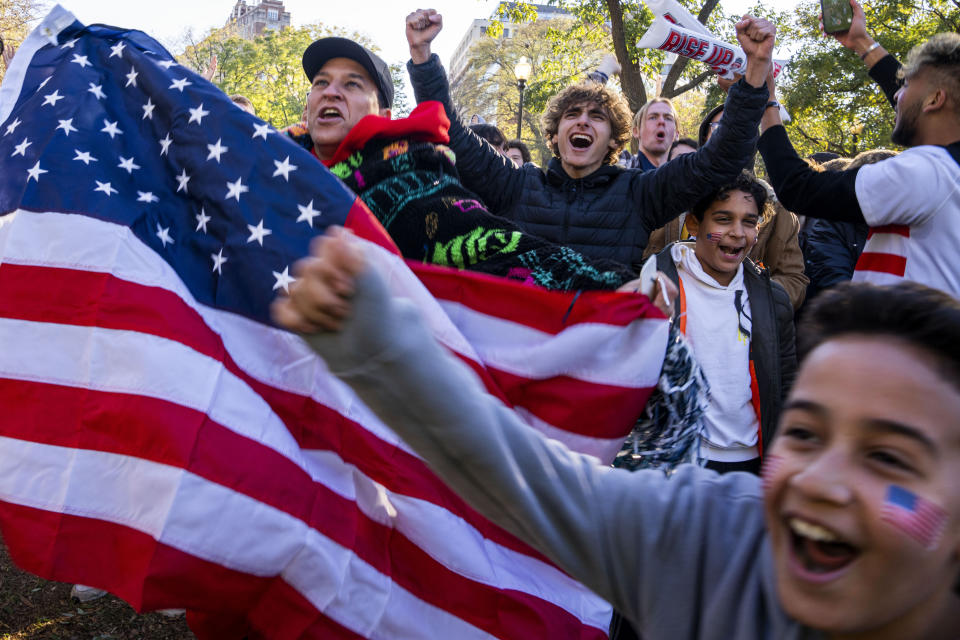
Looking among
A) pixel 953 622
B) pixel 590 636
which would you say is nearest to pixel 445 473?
pixel 953 622

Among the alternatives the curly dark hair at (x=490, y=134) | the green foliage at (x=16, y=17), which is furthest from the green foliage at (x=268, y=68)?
the curly dark hair at (x=490, y=134)

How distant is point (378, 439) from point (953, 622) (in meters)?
1.59

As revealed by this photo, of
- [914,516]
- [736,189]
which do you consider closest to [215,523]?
[914,516]

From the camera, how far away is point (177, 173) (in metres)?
2.65

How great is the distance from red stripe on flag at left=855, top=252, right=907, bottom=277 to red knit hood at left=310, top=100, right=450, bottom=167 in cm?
167

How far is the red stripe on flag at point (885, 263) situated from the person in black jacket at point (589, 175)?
0.71 m

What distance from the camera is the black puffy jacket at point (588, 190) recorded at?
11.3ft

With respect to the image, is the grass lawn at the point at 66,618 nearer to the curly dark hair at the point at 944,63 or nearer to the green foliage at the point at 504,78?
the curly dark hair at the point at 944,63

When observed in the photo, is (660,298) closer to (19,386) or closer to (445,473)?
(445,473)

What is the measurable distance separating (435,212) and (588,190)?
1254mm

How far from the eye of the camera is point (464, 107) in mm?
52312

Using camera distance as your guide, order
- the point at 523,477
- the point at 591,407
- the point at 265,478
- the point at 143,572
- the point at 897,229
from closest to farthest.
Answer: the point at 523,477 < the point at 143,572 < the point at 265,478 < the point at 591,407 < the point at 897,229

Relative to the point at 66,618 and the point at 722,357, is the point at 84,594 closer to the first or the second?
the point at 66,618

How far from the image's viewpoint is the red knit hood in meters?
2.79
